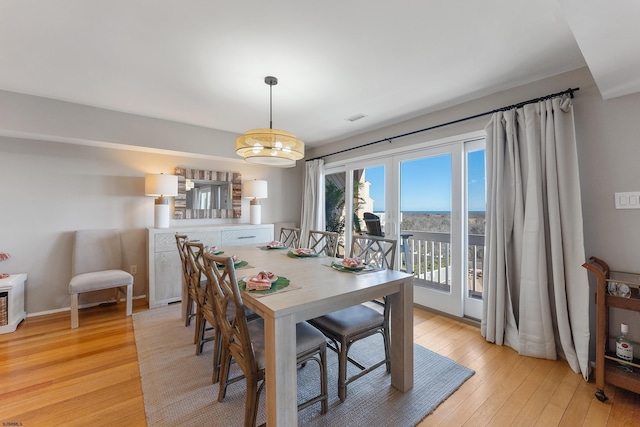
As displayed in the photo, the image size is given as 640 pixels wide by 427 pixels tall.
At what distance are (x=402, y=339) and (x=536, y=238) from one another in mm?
1424

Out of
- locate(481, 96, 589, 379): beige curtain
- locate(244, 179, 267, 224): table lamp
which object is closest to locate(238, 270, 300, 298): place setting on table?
locate(481, 96, 589, 379): beige curtain

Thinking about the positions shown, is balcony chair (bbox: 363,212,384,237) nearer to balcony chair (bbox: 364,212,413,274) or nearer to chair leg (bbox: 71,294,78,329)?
balcony chair (bbox: 364,212,413,274)

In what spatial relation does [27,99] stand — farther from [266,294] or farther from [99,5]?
[266,294]

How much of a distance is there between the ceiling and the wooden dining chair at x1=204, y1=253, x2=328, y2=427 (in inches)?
59.2

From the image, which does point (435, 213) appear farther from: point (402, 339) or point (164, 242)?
point (164, 242)

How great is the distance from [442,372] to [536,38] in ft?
7.99

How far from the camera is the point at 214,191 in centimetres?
409

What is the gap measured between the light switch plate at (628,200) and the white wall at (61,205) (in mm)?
4695

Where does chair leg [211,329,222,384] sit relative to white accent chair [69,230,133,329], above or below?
below

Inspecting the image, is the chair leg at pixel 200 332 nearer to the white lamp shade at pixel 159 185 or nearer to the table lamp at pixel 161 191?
the table lamp at pixel 161 191

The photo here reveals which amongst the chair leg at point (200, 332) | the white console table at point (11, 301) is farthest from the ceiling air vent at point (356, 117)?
the white console table at point (11, 301)

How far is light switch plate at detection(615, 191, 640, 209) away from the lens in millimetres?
1848

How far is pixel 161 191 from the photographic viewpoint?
Result: 3.30m

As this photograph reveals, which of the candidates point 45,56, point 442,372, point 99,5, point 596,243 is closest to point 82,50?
point 45,56
